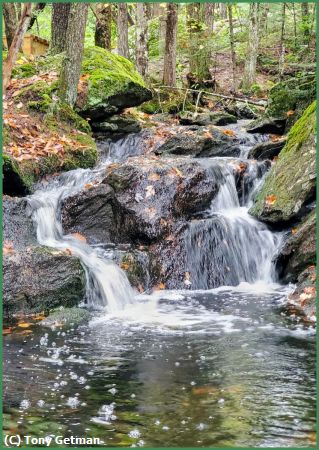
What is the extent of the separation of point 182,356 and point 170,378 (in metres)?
0.67

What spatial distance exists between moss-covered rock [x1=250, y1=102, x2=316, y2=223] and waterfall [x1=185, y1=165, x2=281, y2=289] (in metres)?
0.36

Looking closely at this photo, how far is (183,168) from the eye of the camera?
1034 centimetres

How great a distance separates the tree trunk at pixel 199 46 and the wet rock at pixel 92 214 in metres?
9.49

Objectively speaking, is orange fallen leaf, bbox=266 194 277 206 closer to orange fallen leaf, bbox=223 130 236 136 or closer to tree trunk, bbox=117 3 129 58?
orange fallen leaf, bbox=223 130 236 136

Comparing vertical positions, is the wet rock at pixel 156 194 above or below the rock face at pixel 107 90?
below

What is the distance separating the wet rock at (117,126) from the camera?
542 inches

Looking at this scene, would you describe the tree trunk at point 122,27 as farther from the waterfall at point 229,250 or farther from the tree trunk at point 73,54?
the waterfall at point 229,250

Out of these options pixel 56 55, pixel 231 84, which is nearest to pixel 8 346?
pixel 56 55

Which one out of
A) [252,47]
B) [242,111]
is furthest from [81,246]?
[252,47]

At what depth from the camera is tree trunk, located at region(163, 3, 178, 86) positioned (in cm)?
1621

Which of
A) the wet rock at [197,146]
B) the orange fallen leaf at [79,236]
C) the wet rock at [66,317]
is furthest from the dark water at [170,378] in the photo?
the wet rock at [197,146]

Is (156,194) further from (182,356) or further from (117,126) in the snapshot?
(117,126)

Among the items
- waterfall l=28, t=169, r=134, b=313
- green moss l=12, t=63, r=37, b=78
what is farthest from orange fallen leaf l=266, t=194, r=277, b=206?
green moss l=12, t=63, r=37, b=78

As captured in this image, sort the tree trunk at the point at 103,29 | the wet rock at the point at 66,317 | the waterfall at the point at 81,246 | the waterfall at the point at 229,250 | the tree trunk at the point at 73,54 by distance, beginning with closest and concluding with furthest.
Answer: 1. the wet rock at the point at 66,317
2. the waterfall at the point at 81,246
3. the waterfall at the point at 229,250
4. the tree trunk at the point at 73,54
5. the tree trunk at the point at 103,29
